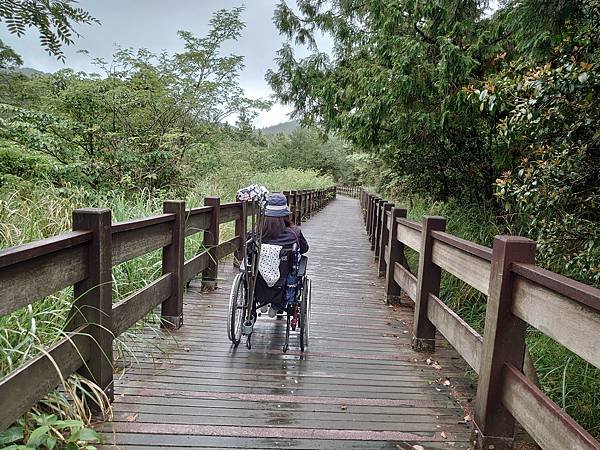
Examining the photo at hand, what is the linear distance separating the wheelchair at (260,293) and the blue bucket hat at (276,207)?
247mm

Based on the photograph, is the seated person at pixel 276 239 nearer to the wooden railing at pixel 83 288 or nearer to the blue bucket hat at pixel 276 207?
the blue bucket hat at pixel 276 207

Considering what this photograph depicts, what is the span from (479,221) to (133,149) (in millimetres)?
5678

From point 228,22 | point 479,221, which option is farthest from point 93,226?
point 228,22

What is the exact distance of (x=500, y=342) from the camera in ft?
7.47

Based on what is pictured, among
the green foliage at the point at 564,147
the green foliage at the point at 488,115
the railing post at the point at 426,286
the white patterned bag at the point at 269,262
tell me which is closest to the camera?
the green foliage at the point at 564,147

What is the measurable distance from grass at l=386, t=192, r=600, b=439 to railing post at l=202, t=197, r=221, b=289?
2.57 meters

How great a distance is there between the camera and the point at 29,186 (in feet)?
18.4

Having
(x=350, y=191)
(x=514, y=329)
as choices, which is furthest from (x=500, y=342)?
(x=350, y=191)

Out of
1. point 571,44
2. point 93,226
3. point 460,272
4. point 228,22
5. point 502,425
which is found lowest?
point 502,425

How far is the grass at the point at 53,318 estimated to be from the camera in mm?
2027

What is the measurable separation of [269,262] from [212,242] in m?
1.86

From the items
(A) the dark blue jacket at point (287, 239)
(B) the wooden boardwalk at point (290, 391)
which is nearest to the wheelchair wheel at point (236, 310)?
(B) the wooden boardwalk at point (290, 391)

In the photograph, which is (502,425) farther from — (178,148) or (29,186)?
(178,148)

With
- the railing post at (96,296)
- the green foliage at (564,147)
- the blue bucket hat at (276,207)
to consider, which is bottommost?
the railing post at (96,296)
